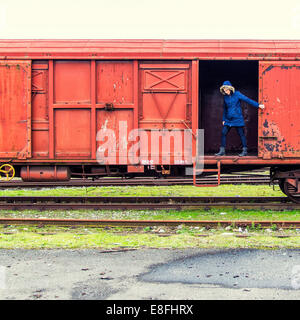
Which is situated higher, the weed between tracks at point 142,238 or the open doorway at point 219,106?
the open doorway at point 219,106

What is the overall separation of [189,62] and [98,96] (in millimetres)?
2119

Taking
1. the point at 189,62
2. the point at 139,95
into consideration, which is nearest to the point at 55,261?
the point at 139,95

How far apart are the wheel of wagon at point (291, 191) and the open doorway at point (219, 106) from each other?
2.06m

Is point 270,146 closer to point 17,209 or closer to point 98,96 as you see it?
point 98,96

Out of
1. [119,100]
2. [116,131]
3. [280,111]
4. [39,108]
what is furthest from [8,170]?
[280,111]

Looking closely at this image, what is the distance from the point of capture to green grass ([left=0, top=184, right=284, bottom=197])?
11625mm

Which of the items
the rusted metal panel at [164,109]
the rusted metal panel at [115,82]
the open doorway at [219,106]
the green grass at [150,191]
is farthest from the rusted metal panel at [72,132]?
the open doorway at [219,106]

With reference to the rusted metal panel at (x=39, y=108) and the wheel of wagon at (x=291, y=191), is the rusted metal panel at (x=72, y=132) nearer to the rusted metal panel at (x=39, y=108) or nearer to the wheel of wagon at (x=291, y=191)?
the rusted metal panel at (x=39, y=108)

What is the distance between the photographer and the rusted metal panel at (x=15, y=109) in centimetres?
871

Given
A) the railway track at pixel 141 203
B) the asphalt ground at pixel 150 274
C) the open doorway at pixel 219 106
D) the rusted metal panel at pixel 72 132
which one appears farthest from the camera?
the open doorway at pixel 219 106

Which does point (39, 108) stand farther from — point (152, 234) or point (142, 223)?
point (152, 234)

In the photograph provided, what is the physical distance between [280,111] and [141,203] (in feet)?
12.7

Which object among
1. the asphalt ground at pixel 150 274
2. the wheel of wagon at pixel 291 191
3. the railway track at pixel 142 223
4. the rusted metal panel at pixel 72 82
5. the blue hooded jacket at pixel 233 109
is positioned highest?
the rusted metal panel at pixel 72 82

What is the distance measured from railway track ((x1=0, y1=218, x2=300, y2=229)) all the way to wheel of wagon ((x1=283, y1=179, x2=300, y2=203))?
187cm
